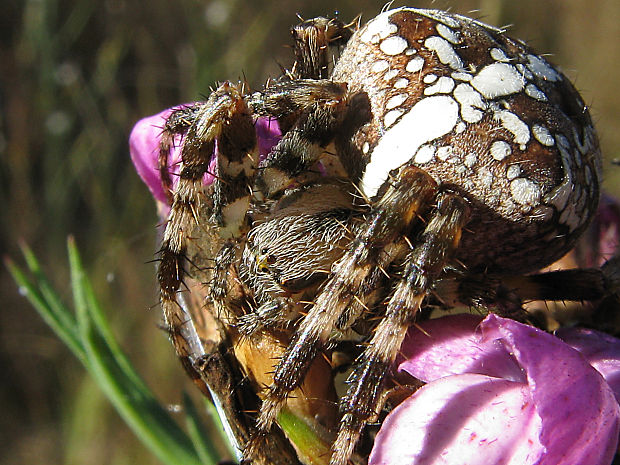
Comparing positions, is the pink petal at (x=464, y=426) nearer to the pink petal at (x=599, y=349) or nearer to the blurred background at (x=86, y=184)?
the pink petal at (x=599, y=349)

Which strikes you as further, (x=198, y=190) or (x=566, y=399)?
(x=198, y=190)

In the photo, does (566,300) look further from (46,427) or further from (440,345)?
(46,427)

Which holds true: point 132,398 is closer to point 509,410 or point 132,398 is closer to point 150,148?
point 150,148

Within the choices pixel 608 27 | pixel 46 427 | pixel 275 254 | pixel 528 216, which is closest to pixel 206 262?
pixel 275 254

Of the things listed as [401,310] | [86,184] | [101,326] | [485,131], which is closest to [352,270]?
[401,310]

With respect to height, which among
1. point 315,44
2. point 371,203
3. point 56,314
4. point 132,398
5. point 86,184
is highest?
point 315,44

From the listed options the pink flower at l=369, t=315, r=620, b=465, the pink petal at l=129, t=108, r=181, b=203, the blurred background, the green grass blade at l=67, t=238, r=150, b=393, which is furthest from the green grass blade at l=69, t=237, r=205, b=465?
the blurred background
